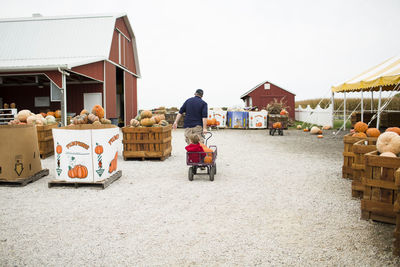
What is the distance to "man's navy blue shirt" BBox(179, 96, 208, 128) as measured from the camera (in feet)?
28.0

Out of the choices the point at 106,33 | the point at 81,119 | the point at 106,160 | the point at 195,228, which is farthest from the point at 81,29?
the point at 195,228

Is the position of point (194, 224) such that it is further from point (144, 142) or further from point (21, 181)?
point (144, 142)

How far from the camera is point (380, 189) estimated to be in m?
4.65

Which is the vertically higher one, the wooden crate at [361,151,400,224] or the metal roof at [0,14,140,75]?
the metal roof at [0,14,140,75]

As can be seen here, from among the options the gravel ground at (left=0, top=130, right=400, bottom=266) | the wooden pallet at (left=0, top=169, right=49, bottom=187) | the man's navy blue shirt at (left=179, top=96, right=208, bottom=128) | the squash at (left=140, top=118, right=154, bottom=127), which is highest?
the man's navy blue shirt at (left=179, top=96, right=208, bottom=128)

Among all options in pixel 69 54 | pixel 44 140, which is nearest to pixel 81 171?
pixel 44 140

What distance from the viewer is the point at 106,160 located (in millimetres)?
7180

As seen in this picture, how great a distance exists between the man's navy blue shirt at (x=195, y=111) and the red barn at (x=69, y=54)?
1152 centimetres

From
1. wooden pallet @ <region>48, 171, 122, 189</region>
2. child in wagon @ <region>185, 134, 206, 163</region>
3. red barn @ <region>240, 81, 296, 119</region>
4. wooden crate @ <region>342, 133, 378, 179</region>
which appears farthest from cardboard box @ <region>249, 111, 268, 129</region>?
wooden pallet @ <region>48, 171, 122, 189</region>

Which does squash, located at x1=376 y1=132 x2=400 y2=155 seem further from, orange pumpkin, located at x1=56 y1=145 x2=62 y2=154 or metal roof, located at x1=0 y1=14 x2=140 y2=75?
metal roof, located at x1=0 y1=14 x2=140 y2=75

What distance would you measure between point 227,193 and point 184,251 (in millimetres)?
2687

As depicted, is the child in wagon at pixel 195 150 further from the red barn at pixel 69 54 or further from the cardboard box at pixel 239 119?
the cardboard box at pixel 239 119

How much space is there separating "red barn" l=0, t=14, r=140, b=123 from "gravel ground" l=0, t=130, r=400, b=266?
13.6 metres

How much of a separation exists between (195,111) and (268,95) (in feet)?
83.1
